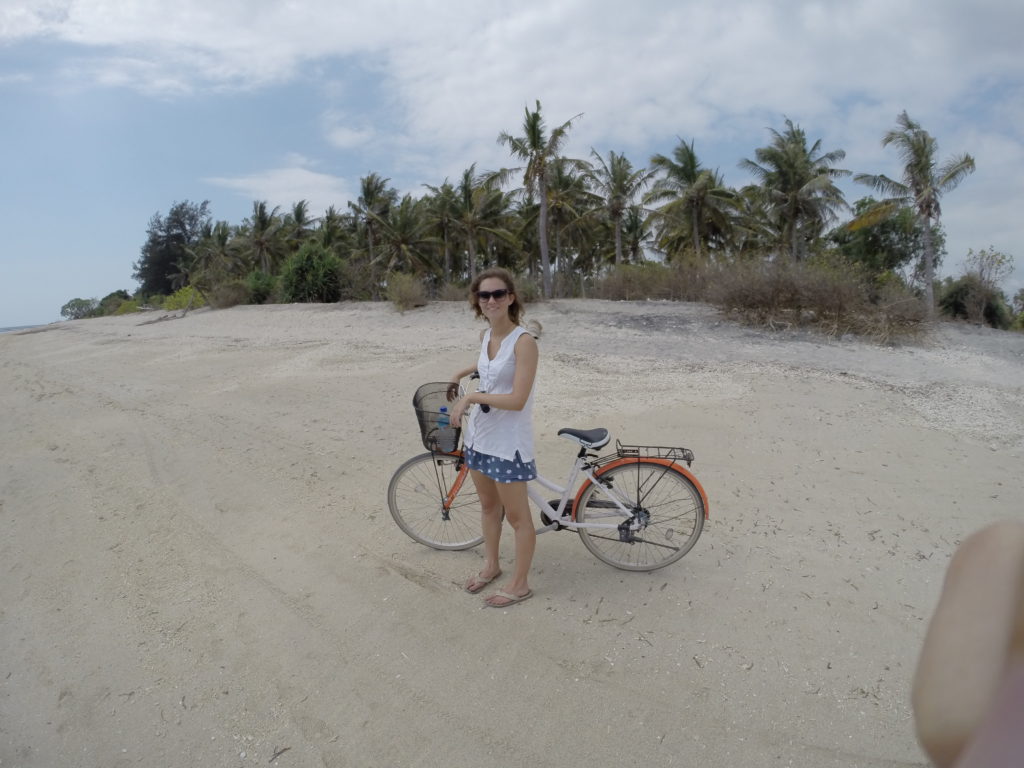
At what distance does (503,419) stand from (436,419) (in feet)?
1.80

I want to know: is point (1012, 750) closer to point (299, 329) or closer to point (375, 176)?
point (299, 329)

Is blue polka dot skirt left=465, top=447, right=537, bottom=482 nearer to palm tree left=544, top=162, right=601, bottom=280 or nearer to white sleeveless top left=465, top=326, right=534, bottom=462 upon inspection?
white sleeveless top left=465, top=326, right=534, bottom=462

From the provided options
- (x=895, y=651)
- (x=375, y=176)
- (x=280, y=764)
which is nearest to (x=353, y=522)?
(x=280, y=764)

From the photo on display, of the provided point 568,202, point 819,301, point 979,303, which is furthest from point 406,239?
point 819,301

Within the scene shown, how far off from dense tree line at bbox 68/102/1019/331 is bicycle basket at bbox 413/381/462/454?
73.2ft

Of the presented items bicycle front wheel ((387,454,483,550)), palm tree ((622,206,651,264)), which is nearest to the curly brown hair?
bicycle front wheel ((387,454,483,550))

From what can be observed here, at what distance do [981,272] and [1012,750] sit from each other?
28.6m

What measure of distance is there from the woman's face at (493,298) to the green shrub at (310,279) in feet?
85.8

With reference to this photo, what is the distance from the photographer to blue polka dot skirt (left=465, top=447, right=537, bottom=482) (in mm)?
3295

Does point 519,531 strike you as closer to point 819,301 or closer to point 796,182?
point 819,301

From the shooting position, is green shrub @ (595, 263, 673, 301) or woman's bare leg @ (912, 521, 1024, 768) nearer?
woman's bare leg @ (912, 521, 1024, 768)

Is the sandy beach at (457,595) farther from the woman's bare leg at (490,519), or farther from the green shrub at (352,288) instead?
the green shrub at (352,288)

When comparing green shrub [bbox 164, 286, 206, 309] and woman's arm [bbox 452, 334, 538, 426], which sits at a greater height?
green shrub [bbox 164, 286, 206, 309]

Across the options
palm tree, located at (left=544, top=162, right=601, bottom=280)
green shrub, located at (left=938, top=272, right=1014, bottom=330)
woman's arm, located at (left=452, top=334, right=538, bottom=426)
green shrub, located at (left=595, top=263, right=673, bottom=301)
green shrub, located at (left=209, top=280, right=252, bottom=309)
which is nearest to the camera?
woman's arm, located at (left=452, top=334, right=538, bottom=426)
